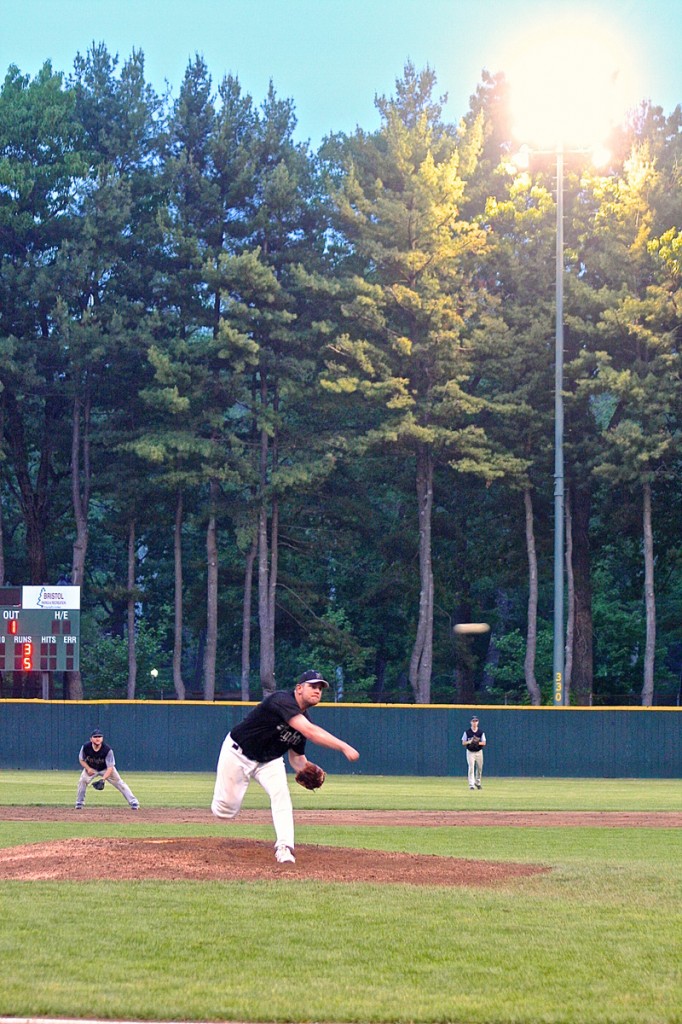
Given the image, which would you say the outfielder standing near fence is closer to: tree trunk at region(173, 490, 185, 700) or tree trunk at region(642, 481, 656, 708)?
tree trunk at region(642, 481, 656, 708)

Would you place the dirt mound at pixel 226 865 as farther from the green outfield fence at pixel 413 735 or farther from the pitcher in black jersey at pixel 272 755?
the green outfield fence at pixel 413 735

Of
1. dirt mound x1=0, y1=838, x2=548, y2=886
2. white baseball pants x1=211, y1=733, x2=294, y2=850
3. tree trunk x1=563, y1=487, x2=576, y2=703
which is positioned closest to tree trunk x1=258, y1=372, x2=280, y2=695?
tree trunk x1=563, y1=487, x2=576, y2=703

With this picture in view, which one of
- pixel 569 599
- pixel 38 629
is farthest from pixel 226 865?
pixel 569 599

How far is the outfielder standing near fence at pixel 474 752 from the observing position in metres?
31.3

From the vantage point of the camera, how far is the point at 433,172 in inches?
2095

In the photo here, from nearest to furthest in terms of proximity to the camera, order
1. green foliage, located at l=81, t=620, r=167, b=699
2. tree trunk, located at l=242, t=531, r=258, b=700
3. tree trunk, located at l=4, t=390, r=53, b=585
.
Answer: tree trunk, located at l=242, t=531, r=258, b=700 → tree trunk, located at l=4, t=390, r=53, b=585 → green foliage, located at l=81, t=620, r=167, b=699

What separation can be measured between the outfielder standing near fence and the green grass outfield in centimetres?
1569

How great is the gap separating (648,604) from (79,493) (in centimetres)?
2397

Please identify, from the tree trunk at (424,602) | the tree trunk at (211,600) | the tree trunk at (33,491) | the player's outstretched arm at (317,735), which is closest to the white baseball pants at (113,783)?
the player's outstretched arm at (317,735)

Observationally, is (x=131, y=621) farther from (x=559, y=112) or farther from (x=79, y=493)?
(x=559, y=112)

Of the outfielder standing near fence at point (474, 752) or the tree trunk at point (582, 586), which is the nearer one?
the outfielder standing near fence at point (474, 752)

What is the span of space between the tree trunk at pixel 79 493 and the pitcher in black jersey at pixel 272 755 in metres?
42.3

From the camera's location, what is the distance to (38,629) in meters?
38.4

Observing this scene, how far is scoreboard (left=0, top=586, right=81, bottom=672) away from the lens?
125 feet
